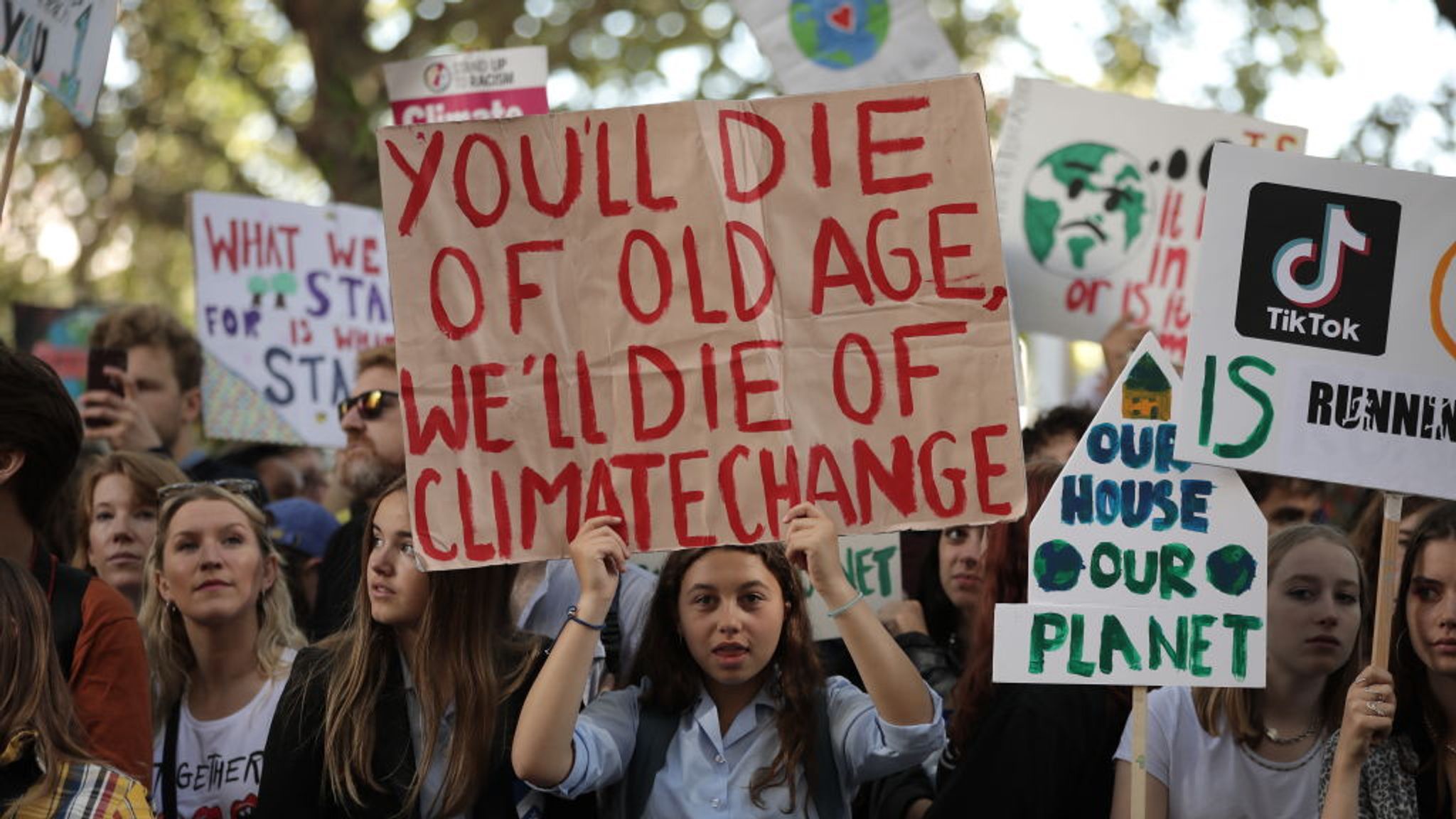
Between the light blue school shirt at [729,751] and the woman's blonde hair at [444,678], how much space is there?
206 millimetres

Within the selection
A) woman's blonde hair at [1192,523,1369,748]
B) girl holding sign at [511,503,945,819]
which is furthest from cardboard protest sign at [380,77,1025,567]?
woman's blonde hair at [1192,523,1369,748]

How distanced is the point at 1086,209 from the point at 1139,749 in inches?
160

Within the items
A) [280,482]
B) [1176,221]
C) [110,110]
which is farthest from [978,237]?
[110,110]

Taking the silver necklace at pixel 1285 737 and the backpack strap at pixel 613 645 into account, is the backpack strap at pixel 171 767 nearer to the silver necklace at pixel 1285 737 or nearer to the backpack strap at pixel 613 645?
the backpack strap at pixel 613 645

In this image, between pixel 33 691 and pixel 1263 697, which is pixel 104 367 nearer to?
pixel 33 691

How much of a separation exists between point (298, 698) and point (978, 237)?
1.90 meters

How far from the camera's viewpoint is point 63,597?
13.6ft

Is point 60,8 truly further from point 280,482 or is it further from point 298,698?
point 280,482

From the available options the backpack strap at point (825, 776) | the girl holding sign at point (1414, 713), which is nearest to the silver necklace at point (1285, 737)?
the girl holding sign at point (1414, 713)

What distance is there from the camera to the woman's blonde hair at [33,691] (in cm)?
363

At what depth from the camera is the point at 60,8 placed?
4965 millimetres

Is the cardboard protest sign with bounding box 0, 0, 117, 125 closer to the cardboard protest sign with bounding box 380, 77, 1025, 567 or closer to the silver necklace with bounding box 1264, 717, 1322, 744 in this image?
the cardboard protest sign with bounding box 380, 77, 1025, 567

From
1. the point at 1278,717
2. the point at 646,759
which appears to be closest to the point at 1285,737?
the point at 1278,717

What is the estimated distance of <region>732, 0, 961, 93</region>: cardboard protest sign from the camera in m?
8.07
